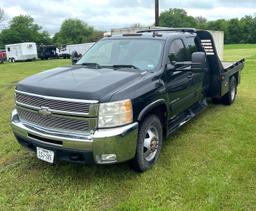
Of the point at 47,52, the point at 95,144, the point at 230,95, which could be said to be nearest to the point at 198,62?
the point at 95,144

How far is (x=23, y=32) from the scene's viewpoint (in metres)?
70.7

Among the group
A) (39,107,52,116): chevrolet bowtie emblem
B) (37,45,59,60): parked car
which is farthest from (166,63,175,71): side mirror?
(37,45,59,60): parked car

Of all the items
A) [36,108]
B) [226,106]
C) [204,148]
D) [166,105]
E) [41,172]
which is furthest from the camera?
[226,106]

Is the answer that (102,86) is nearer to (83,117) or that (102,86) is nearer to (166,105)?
(83,117)

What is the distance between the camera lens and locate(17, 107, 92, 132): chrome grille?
145 inches

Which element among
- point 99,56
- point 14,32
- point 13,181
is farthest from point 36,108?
point 14,32

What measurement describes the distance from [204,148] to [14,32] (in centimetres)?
7061

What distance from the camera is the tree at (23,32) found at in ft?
224

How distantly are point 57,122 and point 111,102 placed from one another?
2.39 ft

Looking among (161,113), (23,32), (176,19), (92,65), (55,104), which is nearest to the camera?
(55,104)

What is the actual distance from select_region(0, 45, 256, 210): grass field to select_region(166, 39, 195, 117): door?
0.67 m

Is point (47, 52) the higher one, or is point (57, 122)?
point (57, 122)

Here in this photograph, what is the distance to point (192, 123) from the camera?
21.5 feet

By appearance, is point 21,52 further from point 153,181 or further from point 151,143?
point 153,181
